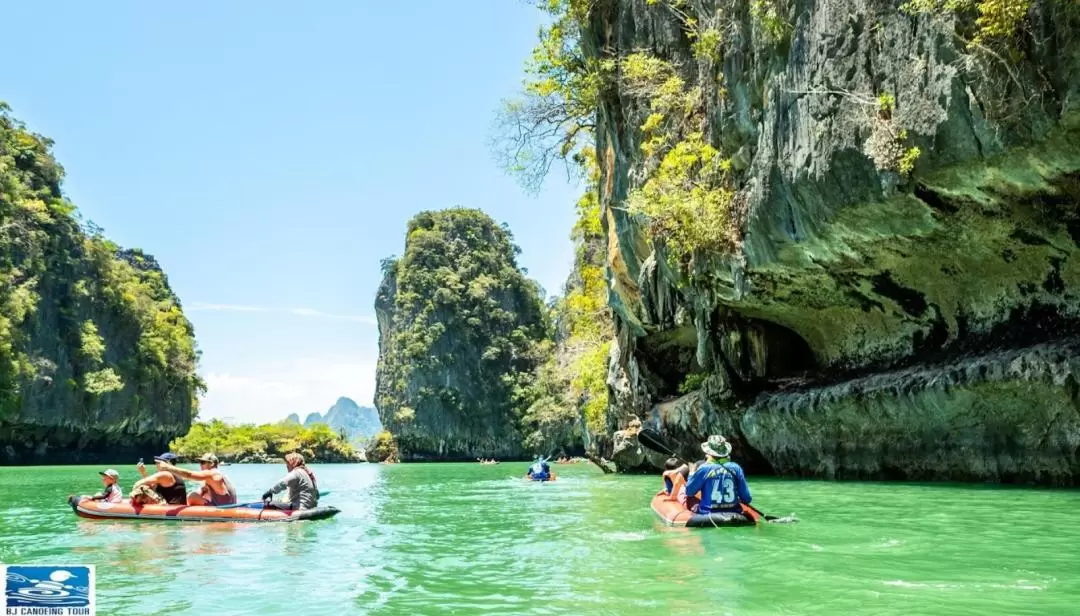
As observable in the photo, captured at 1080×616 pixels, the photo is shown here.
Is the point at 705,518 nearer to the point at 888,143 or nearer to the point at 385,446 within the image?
the point at 888,143

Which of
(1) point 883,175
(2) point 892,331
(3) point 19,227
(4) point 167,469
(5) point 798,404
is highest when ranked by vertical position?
(3) point 19,227

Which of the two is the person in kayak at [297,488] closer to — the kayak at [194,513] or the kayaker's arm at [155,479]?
the kayak at [194,513]

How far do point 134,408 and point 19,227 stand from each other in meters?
15.7

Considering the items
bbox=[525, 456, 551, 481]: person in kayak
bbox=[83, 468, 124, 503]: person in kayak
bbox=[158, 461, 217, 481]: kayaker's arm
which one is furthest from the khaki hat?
bbox=[525, 456, 551, 481]: person in kayak

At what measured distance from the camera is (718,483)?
9797 millimetres

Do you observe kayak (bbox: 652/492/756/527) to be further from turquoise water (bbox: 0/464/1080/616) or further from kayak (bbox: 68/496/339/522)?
kayak (bbox: 68/496/339/522)

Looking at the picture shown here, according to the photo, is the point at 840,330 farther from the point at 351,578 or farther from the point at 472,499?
the point at 351,578

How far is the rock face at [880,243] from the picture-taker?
1086cm

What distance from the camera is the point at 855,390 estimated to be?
17.3 meters

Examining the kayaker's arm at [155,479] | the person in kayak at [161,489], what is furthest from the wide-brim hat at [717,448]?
the kayaker's arm at [155,479]

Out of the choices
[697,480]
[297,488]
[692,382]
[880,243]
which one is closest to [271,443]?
[692,382]

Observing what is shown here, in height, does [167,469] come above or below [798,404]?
below

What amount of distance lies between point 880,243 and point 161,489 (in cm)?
1224

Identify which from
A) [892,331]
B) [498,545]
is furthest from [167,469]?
[892,331]
